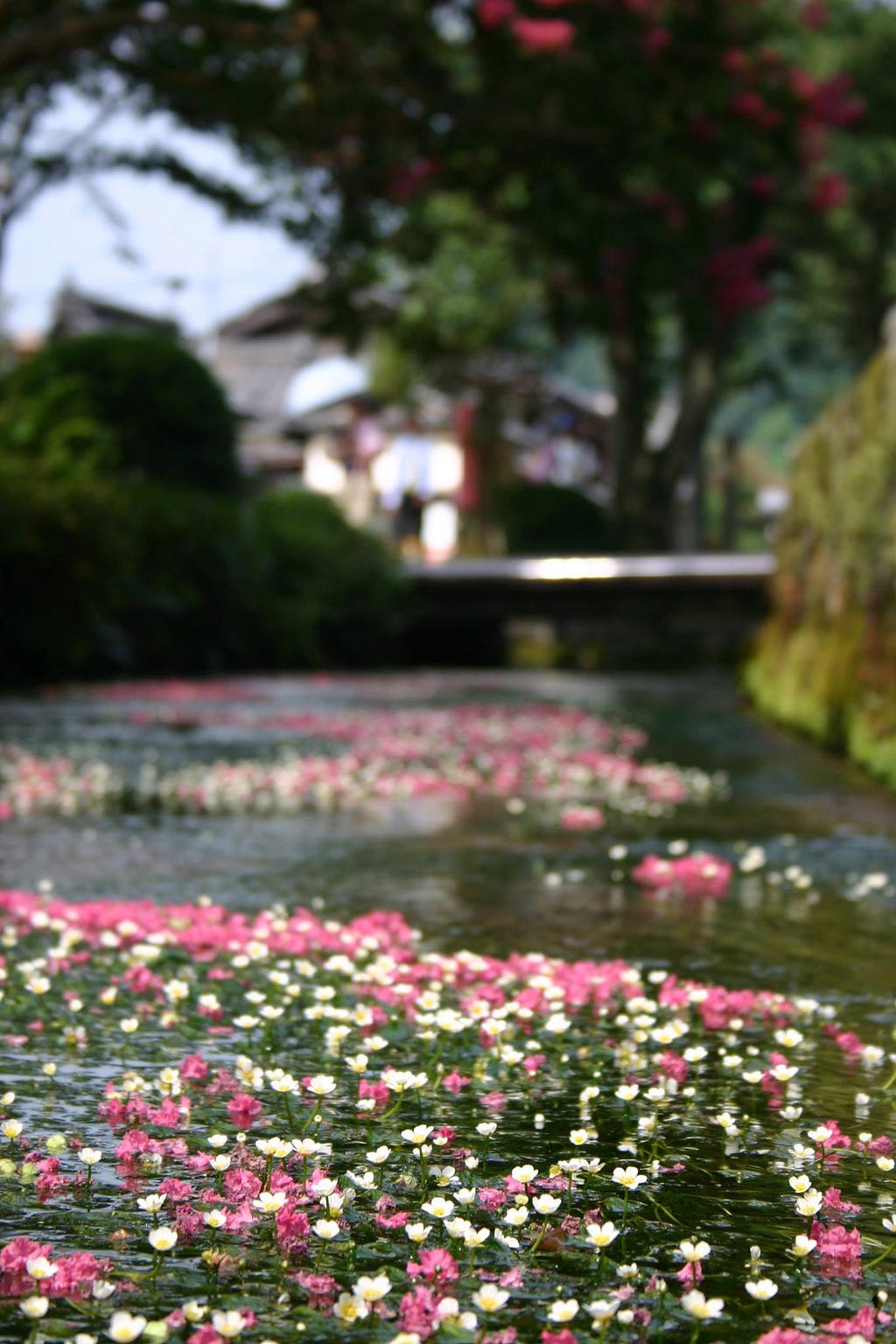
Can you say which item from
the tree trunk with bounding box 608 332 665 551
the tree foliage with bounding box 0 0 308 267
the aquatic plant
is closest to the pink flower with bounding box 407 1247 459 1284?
the aquatic plant

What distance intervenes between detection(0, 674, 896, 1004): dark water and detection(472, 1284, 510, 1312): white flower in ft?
8.80

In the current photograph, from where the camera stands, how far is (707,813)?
988cm

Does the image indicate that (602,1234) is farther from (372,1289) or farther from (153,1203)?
(153,1203)

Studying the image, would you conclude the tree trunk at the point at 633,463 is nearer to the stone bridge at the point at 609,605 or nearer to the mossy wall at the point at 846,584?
the stone bridge at the point at 609,605

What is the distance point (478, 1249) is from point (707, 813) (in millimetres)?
6786

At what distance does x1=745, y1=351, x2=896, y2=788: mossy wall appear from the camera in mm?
11672

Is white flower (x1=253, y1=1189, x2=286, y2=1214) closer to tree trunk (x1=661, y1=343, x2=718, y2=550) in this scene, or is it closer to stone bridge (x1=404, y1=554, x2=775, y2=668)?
stone bridge (x1=404, y1=554, x2=775, y2=668)

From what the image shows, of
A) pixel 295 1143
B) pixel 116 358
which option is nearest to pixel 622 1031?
pixel 295 1143

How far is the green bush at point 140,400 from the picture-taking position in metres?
26.7

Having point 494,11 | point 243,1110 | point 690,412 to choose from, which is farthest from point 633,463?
point 243,1110

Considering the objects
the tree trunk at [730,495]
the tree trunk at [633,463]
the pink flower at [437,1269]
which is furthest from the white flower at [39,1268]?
the tree trunk at [730,495]

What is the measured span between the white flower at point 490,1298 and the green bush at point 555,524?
37.8 metres

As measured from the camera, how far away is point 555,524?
41.1m

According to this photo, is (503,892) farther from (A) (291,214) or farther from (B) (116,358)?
(B) (116,358)
